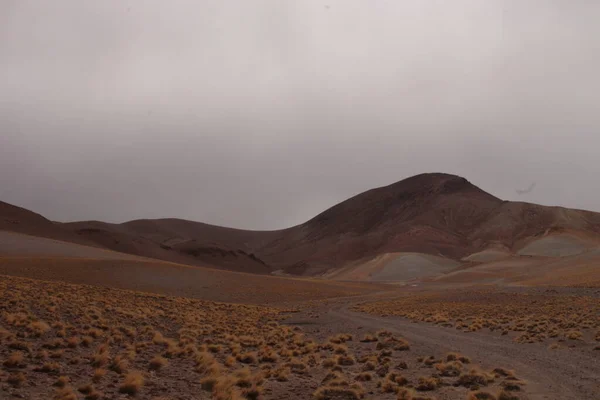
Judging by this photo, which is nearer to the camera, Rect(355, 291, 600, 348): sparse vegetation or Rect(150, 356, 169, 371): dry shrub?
Rect(150, 356, 169, 371): dry shrub

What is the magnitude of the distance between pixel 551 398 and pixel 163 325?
15.5 metres

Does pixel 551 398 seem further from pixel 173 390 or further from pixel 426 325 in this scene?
pixel 426 325

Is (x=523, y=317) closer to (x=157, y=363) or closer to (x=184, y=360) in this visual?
(x=184, y=360)

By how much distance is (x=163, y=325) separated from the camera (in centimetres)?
2219

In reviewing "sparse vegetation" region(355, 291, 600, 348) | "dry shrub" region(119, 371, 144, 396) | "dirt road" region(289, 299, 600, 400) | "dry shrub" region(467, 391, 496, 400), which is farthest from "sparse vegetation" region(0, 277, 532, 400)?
"sparse vegetation" region(355, 291, 600, 348)

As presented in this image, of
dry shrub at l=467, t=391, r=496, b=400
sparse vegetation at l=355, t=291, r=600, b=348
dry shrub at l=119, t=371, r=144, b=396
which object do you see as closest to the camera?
dry shrub at l=119, t=371, r=144, b=396

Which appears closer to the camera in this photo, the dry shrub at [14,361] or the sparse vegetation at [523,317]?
the dry shrub at [14,361]

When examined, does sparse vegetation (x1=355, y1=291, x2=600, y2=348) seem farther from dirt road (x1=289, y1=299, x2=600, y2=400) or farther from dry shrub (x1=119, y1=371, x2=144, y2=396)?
dry shrub (x1=119, y1=371, x2=144, y2=396)

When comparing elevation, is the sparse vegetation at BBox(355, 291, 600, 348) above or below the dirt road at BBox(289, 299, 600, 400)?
above

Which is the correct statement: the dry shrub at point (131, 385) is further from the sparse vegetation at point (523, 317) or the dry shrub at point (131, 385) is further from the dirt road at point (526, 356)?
the sparse vegetation at point (523, 317)

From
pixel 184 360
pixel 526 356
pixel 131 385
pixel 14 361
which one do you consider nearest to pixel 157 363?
pixel 184 360

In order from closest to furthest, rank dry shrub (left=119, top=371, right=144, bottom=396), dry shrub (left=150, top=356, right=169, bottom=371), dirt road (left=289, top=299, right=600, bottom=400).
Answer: dry shrub (left=119, top=371, right=144, bottom=396) → dirt road (left=289, top=299, right=600, bottom=400) → dry shrub (left=150, top=356, right=169, bottom=371)

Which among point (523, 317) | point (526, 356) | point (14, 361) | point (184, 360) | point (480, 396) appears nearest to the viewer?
point (14, 361)

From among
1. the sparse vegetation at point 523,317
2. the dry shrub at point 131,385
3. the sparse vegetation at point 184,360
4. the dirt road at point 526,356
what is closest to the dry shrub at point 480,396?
the sparse vegetation at point 184,360
